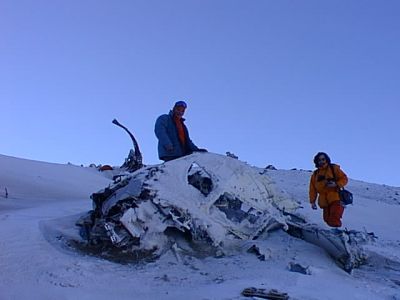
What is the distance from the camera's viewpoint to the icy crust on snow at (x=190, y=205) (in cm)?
596

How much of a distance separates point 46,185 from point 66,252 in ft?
19.3

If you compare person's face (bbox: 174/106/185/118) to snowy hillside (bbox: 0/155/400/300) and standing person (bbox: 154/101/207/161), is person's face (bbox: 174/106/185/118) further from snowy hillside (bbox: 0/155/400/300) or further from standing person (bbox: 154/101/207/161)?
snowy hillside (bbox: 0/155/400/300)

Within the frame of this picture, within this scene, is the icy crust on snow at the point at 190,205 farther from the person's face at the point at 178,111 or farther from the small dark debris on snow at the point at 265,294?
the small dark debris on snow at the point at 265,294

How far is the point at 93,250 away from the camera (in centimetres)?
599

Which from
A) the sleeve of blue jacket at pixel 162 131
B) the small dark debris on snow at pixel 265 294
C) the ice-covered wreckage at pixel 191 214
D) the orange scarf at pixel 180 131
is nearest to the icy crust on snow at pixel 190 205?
the ice-covered wreckage at pixel 191 214

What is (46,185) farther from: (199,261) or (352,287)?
(352,287)

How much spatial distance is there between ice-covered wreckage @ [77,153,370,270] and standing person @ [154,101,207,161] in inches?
26.5

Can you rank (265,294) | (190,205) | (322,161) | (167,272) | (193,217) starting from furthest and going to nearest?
(322,161)
(190,205)
(193,217)
(167,272)
(265,294)

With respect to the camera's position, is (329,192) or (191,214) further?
(329,192)

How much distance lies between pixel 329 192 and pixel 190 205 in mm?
2370

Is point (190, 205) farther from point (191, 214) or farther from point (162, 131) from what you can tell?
point (162, 131)

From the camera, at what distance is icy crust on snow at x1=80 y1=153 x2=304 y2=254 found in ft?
19.6

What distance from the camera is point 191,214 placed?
6164 millimetres

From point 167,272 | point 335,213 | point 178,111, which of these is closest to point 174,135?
point 178,111
